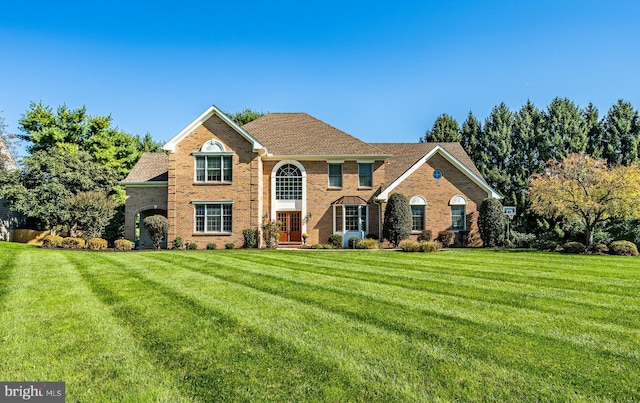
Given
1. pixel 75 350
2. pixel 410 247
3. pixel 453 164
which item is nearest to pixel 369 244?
pixel 410 247

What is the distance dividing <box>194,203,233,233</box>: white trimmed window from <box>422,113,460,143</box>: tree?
24554mm

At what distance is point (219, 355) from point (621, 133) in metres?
41.7

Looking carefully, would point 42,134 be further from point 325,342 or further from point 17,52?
point 325,342

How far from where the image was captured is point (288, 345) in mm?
4926

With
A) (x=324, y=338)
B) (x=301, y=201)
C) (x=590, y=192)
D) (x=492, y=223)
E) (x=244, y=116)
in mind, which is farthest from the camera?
(x=244, y=116)

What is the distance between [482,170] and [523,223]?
19.9ft

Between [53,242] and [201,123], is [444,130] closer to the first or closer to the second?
[201,123]

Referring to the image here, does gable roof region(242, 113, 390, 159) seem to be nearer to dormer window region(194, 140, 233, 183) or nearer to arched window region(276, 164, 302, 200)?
arched window region(276, 164, 302, 200)

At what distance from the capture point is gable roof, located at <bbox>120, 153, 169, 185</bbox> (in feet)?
80.3

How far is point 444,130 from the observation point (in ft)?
128

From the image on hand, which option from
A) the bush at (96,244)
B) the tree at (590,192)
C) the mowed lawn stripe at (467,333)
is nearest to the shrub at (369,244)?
the tree at (590,192)

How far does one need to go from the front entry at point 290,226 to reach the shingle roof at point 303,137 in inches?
153

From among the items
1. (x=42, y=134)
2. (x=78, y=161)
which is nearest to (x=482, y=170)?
(x=78, y=161)

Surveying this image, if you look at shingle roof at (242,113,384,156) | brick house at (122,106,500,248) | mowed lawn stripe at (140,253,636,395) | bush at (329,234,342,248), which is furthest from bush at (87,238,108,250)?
mowed lawn stripe at (140,253,636,395)
